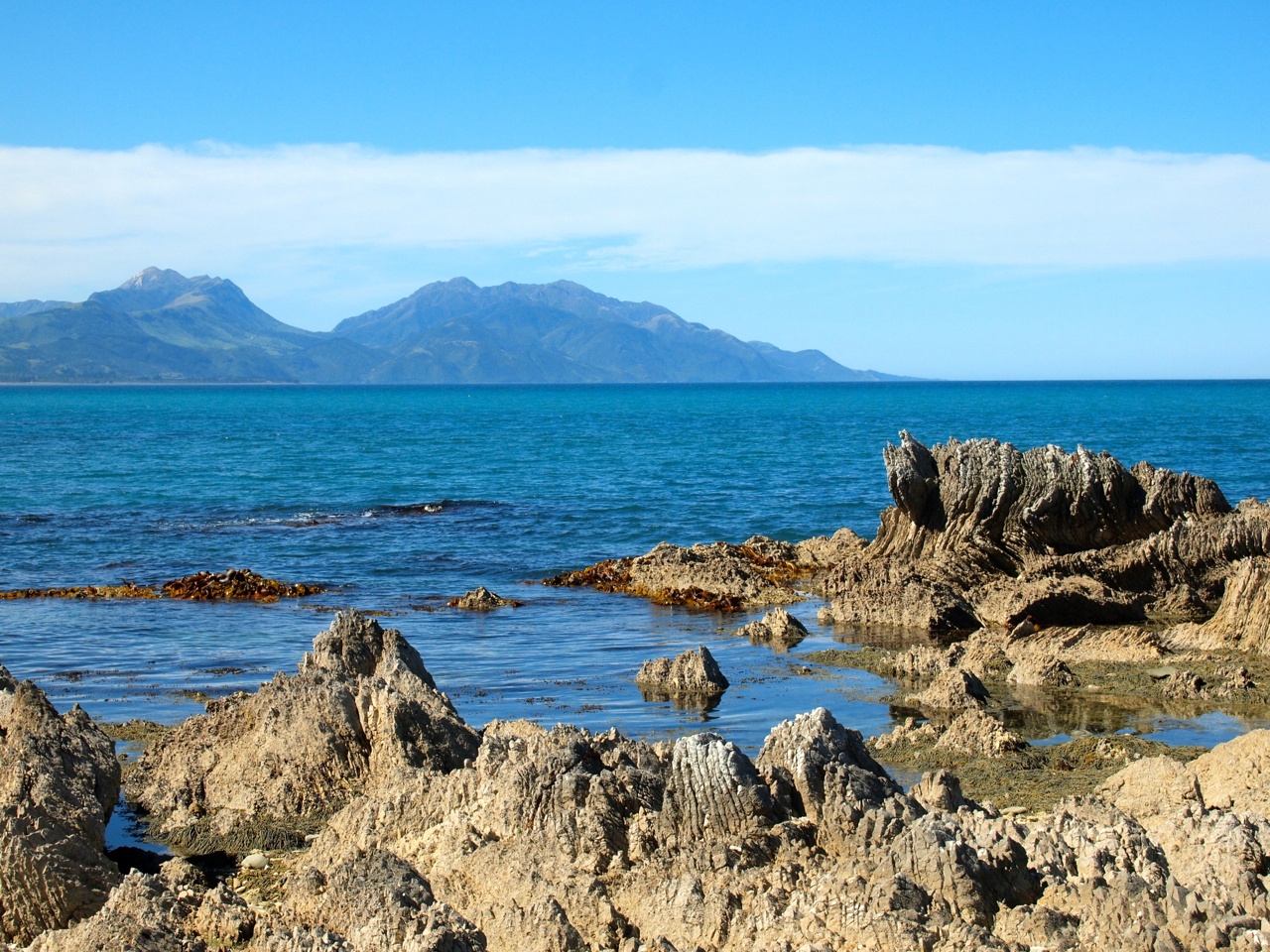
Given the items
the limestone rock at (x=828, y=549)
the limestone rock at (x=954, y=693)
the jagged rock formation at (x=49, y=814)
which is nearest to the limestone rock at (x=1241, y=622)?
the limestone rock at (x=954, y=693)

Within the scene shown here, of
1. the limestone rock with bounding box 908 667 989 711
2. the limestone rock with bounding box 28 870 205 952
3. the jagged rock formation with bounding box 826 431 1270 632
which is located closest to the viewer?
the limestone rock with bounding box 28 870 205 952

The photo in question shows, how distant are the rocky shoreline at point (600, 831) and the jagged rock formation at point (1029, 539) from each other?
15.9 feet

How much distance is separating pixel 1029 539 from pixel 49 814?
1522cm

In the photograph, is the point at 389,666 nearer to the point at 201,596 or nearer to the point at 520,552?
the point at 201,596

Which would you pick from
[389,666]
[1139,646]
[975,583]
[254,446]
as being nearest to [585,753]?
[389,666]

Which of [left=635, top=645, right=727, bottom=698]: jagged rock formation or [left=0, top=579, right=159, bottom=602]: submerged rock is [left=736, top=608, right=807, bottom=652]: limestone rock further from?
[left=0, top=579, right=159, bottom=602]: submerged rock

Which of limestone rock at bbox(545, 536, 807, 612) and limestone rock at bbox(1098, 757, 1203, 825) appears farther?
limestone rock at bbox(545, 536, 807, 612)

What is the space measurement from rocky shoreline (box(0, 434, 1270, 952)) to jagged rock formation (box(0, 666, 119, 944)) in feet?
0.05

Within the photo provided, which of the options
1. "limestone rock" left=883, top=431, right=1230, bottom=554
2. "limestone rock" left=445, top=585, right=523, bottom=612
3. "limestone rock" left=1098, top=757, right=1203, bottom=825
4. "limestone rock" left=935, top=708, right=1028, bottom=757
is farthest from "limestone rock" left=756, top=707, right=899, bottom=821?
"limestone rock" left=883, top=431, right=1230, bottom=554

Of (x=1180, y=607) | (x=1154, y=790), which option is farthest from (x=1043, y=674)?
(x=1154, y=790)

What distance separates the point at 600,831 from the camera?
6102mm

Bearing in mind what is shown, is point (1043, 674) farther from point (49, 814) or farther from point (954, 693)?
point (49, 814)

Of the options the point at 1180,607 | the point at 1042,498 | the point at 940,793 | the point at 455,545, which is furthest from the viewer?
the point at 455,545

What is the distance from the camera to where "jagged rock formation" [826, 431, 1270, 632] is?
16531mm
